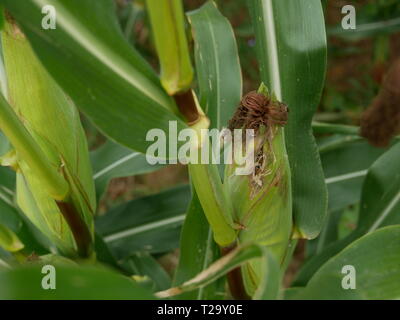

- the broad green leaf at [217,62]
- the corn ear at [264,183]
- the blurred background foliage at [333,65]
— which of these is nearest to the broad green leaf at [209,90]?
the broad green leaf at [217,62]

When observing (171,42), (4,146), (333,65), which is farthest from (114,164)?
(333,65)

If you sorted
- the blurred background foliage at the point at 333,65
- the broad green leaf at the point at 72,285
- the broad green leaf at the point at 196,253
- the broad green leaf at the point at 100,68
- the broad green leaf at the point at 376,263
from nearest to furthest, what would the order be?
the broad green leaf at the point at 72,285
the broad green leaf at the point at 100,68
the broad green leaf at the point at 376,263
the broad green leaf at the point at 196,253
the blurred background foliage at the point at 333,65

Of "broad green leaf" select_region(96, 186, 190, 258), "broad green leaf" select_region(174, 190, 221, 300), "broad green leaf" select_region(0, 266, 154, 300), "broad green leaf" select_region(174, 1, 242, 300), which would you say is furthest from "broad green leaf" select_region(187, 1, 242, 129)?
"broad green leaf" select_region(0, 266, 154, 300)

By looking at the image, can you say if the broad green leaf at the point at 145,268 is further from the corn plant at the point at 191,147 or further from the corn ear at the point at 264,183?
the corn ear at the point at 264,183

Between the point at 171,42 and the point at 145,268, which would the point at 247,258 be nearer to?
the point at 171,42

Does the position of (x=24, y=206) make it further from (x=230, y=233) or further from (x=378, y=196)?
(x=378, y=196)
